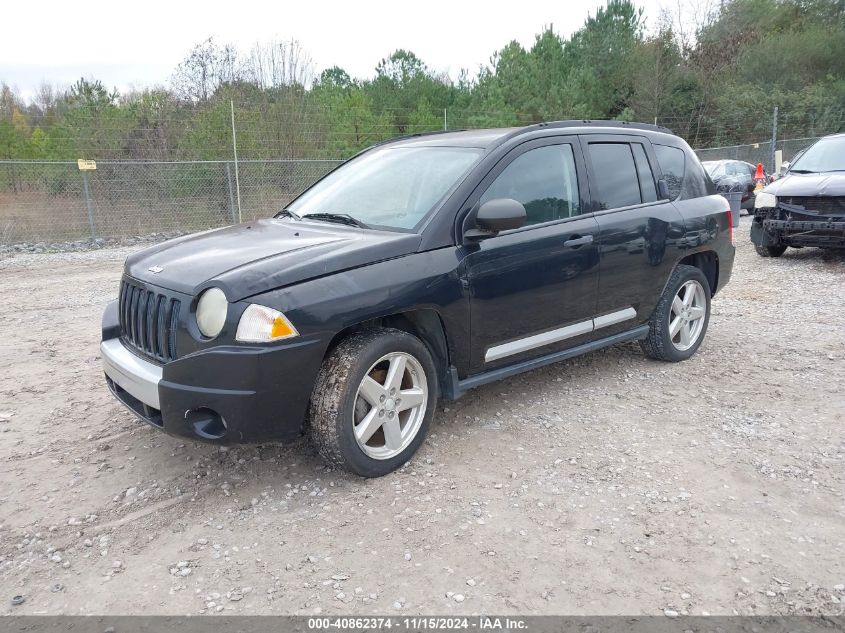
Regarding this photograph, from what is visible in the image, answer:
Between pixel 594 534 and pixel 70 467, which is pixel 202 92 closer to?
pixel 70 467

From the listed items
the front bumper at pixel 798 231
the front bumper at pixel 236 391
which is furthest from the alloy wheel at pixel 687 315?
the front bumper at pixel 798 231

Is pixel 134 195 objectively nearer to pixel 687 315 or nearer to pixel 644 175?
pixel 644 175

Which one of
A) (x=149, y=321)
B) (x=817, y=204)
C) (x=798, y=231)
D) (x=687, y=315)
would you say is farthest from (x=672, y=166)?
(x=798, y=231)

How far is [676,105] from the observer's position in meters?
33.9

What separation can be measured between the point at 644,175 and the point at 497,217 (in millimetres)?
1889

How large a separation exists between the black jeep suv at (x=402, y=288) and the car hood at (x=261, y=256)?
1 cm

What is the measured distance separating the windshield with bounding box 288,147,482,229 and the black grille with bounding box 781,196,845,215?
6.84 meters

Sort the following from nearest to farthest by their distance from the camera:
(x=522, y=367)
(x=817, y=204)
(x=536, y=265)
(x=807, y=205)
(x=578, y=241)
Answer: (x=536, y=265)
(x=522, y=367)
(x=578, y=241)
(x=817, y=204)
(x=807, y=205)

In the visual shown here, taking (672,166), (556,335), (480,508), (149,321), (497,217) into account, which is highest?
(672,166)

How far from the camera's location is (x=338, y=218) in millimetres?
4133

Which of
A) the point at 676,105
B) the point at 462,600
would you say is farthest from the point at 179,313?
the point at 676,105

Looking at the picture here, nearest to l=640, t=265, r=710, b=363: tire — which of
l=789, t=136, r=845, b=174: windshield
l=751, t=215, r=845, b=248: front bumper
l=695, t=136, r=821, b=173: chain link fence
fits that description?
l=751, t=215, r=845, b=248: front bumper

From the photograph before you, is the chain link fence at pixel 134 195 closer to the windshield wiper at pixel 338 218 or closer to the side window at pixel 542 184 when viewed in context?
the windshield wiper at pixel 338 218

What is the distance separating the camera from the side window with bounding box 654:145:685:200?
17.0 feet
